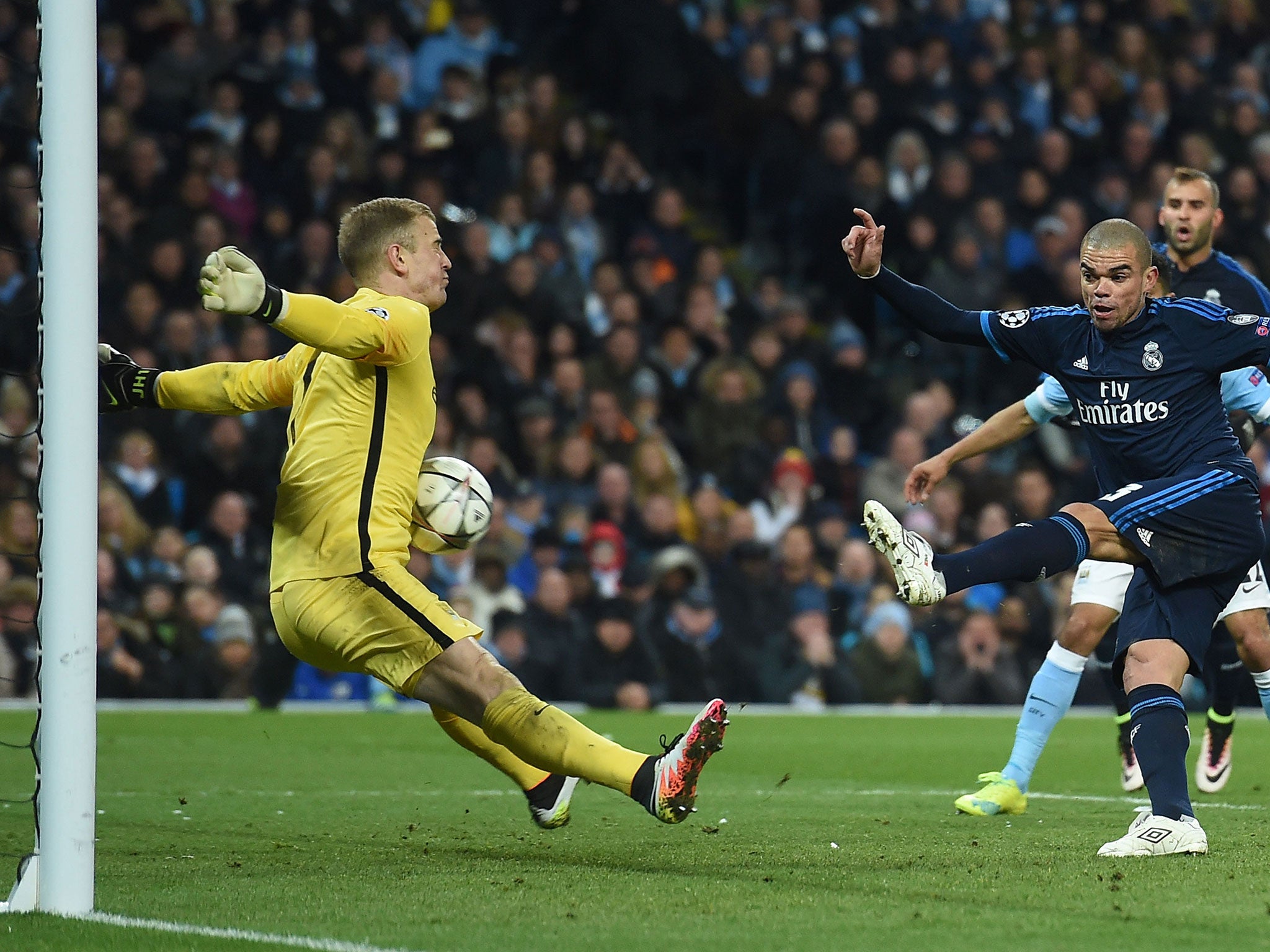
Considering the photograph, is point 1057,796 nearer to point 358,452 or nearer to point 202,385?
point 358,452

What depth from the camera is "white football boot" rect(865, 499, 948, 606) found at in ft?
16.1

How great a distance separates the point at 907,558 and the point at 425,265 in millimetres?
1663

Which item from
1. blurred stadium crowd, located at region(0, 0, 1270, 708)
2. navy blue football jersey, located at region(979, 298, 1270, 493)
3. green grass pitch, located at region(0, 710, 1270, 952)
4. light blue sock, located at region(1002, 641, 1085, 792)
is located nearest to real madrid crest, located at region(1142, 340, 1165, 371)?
navy blue football jersey, located at region(979, 298, 1270, 493)

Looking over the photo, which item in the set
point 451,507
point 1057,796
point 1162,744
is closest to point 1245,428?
point 1057,796

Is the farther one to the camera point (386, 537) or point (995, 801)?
point (995, 801)

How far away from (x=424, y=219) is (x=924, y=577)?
183 centimetres

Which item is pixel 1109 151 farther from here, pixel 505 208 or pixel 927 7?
pixel 505 208

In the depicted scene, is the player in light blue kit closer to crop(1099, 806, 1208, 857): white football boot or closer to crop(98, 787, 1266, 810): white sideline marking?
crop(98, 787, 1266, 810): white sideline marking

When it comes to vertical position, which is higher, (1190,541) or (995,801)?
(1190,541)

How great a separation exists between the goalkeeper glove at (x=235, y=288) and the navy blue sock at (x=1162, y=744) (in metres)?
2.76

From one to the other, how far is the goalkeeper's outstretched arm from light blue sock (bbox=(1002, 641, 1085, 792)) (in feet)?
9.46

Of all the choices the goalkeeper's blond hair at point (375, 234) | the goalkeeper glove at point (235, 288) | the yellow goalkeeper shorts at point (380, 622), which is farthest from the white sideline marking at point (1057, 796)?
the goalkeeper glove at point (235, 288)

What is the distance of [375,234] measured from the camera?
5.29 metres

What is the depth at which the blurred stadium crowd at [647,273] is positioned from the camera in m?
12.0
